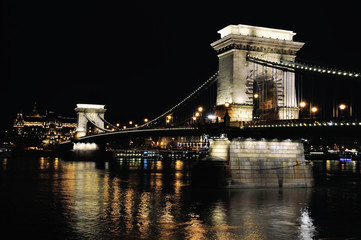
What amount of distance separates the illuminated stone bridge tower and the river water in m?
6.90

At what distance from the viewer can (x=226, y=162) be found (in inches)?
1256

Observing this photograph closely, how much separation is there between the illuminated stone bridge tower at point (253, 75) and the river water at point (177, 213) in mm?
6899

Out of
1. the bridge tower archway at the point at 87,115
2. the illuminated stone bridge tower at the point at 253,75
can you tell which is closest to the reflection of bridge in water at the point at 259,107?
the illuminated stone bridge tower at the point at 253,75

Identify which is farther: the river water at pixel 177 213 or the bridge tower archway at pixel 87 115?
the bridge tower archway at pixel 87 115

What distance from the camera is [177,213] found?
2414 centimetres

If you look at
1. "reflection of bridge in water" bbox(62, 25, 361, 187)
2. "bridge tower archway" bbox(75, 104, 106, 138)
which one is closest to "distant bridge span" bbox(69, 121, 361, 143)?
"reflection of bridge in water" bbox(62, 25, 361, 187)

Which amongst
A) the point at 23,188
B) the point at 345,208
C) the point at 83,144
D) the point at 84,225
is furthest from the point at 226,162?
the point at 83,144

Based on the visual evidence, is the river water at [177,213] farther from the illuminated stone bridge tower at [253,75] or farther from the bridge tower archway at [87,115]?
the bridge tower archway at [87,115]

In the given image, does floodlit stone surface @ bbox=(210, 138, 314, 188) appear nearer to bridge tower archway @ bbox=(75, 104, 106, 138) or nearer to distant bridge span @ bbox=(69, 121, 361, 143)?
distant bridge span @ bbox=(69, 121, 361, 143)

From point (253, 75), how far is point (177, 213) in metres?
15.8

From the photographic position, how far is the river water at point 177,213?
19.6 meters

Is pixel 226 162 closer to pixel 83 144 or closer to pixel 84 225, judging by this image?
pixel 84 225

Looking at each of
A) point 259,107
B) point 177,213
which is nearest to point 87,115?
point 259,107

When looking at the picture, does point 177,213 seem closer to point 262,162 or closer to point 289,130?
point 289,130
